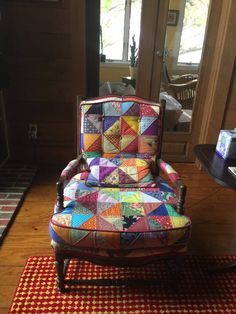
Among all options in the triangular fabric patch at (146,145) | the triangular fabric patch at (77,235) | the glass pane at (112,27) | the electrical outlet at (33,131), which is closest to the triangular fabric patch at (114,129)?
the triangular fabric patch at (146,145)

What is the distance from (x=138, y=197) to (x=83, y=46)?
1.50 m

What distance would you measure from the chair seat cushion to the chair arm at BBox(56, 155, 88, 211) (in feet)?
Result: 0.19

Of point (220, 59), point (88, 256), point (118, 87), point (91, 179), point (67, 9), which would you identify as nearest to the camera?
point (88, 256)

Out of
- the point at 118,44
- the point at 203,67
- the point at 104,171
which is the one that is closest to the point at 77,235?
the point at 104,171

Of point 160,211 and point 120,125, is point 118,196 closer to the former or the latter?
point 160,211

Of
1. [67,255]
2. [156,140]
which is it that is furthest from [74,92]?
[67,255]

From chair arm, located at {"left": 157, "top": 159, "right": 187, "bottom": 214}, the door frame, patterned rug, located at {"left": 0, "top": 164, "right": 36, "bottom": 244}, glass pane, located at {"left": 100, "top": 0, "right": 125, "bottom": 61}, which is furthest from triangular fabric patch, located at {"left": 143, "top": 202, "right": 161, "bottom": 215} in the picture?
glass pane, located at {"left": 100, "top": 0, "right": 125, "bottom": 61}

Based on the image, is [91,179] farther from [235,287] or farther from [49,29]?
[49,29]

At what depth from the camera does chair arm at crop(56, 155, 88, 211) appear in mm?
1275

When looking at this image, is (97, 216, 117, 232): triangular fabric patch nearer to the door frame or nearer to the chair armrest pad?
A: the chair armrest pad

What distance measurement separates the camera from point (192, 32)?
244cm

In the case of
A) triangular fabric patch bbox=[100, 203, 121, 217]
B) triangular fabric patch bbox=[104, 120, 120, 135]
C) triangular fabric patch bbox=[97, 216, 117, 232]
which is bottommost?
triangular fabric patch bbox=[97, 216, 117, 232]

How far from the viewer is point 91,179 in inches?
60.2

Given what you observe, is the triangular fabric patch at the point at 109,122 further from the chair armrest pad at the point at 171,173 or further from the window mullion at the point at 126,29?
the window mullion at the point at 126,29
